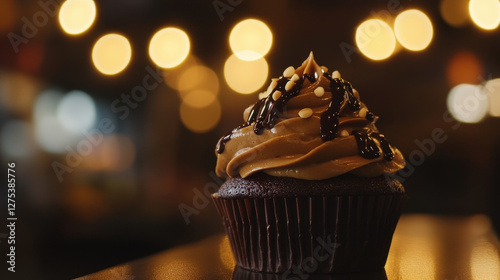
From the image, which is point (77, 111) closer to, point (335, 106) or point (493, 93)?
point (493, 93)

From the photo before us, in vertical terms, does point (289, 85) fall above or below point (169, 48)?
below

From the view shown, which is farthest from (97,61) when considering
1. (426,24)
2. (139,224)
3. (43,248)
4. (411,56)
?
(411,56)

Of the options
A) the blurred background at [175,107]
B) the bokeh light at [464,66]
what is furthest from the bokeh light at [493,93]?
the bokeh light at [464,66]

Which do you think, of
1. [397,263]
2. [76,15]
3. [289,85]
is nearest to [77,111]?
[76,15]

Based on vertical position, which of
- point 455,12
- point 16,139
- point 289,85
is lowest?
point 16,139

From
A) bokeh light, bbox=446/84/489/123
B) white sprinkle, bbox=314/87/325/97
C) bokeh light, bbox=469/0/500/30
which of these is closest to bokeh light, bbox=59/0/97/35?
white sprinkle, bbox=314/87/325/97

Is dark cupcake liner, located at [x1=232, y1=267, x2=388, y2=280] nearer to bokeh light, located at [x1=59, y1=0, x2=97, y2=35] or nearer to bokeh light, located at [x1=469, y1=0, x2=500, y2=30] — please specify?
bokeh light, located at [x1=59, y1=0, x2=97, y2=35]

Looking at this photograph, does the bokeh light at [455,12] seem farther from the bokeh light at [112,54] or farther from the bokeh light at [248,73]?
the bokeh light at [112,54]
